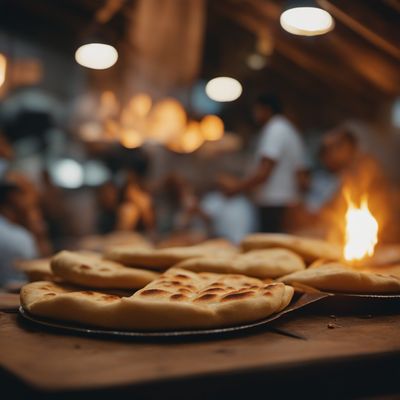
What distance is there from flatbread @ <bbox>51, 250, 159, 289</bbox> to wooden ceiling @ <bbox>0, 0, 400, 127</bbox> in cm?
365

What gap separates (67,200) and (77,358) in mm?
8068

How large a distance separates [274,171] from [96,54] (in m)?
2.57

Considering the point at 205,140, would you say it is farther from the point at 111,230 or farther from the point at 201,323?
the point at 201,323

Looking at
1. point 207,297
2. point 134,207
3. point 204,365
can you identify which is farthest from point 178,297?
point 134,207

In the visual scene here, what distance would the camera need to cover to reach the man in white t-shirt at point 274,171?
23.7 feet

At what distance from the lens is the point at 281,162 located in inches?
289

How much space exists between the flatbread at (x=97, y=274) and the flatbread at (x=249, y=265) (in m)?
0.25

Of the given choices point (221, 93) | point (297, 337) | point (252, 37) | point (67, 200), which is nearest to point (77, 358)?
point (297, 337)

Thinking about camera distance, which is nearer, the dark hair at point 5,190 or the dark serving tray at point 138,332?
the dark serving tray at point 138,332

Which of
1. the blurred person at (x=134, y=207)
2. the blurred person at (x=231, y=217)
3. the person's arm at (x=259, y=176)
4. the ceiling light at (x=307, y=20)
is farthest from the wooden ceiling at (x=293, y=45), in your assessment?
the blurred person at (x=231, y=217)

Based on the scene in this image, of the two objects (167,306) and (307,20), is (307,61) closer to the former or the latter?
(307,20)

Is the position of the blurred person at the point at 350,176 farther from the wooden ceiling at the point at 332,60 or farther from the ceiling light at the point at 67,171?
the ceiling light at the point at 67,171

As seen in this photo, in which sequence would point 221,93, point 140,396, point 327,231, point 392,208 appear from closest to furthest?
point 140,396, point 327,231, point 392,208, point 221,93

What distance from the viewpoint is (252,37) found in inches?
421
